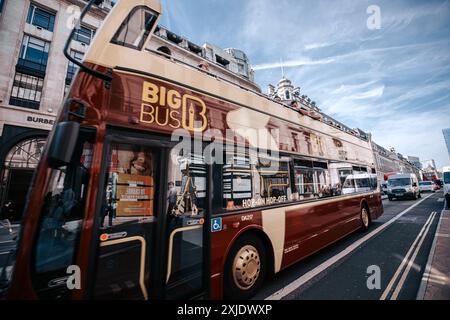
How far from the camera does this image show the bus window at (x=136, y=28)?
2547 mm

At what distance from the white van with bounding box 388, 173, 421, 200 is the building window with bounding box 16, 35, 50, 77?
3065 cm

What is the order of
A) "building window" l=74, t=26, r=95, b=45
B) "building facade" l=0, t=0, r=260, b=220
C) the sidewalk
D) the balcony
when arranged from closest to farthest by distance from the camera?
1. the sidewalk
2. "building facade" l=0, t=0, r=260, b=220
3. the balcony
4. "building window" l=74, t=26, r=95, b=45

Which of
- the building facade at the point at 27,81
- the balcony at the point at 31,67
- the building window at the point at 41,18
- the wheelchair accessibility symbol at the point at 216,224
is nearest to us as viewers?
the wheelchair accessibility symbol at the point at 216,224

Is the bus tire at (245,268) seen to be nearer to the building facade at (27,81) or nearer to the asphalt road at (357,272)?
the asphalt road at (357,272)

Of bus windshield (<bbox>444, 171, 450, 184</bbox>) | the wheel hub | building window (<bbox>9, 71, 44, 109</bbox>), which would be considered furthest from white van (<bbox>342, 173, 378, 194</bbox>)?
building window (<bbox>9, 71, 44, 109</bbox>)

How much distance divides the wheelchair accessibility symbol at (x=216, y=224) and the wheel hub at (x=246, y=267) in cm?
60

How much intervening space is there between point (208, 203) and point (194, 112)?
1.32m

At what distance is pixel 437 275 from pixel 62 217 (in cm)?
580

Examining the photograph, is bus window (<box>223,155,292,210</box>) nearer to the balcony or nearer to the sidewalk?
the sidewalk

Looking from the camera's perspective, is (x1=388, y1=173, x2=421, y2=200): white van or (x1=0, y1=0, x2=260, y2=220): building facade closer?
(x1=0, y1=0, x2=260, y2=220): building facade

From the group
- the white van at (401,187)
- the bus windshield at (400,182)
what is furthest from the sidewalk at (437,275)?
the bus windshield at (400,182)

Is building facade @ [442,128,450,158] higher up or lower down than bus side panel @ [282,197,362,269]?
higher up

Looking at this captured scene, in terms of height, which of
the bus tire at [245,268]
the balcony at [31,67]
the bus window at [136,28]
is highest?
the balcony at [31,67]

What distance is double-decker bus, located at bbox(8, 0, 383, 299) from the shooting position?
6.54ft
